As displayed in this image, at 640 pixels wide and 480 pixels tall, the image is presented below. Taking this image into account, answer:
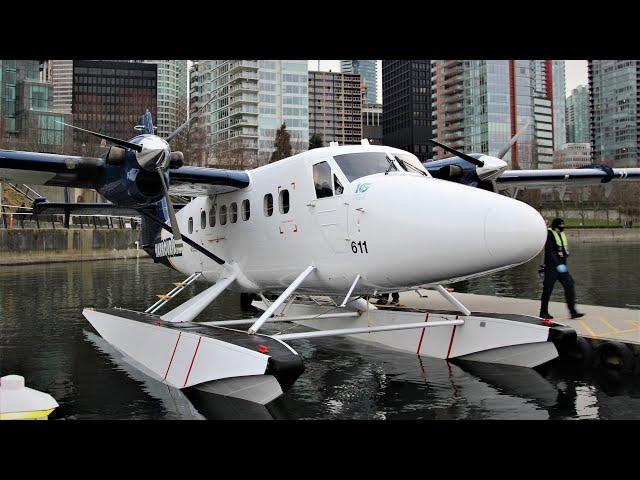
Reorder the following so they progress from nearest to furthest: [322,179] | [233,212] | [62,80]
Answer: [322,179], [233,212], [62,80]

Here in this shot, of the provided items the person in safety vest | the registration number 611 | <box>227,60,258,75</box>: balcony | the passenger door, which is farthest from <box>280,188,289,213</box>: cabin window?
<box>227,60,258,75</box>: balcony

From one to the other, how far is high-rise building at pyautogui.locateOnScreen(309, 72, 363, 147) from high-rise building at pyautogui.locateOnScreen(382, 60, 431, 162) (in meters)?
20.5

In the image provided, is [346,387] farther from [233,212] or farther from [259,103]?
[259,103]

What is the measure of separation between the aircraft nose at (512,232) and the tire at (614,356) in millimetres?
3127

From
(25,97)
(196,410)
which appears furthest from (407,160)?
(25,97)

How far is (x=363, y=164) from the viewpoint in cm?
830

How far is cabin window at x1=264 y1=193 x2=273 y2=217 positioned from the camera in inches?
391

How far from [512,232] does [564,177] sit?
33.8 feet

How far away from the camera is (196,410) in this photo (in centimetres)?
725

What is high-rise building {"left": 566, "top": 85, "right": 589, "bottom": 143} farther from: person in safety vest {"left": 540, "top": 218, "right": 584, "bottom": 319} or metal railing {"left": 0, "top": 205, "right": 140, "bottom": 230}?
person in safety vest {"left": 540, "top": 218, "right": 584, "bottom": 319}

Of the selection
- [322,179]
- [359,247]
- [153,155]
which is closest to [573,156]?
[322,179]

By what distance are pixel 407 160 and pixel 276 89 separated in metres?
106
